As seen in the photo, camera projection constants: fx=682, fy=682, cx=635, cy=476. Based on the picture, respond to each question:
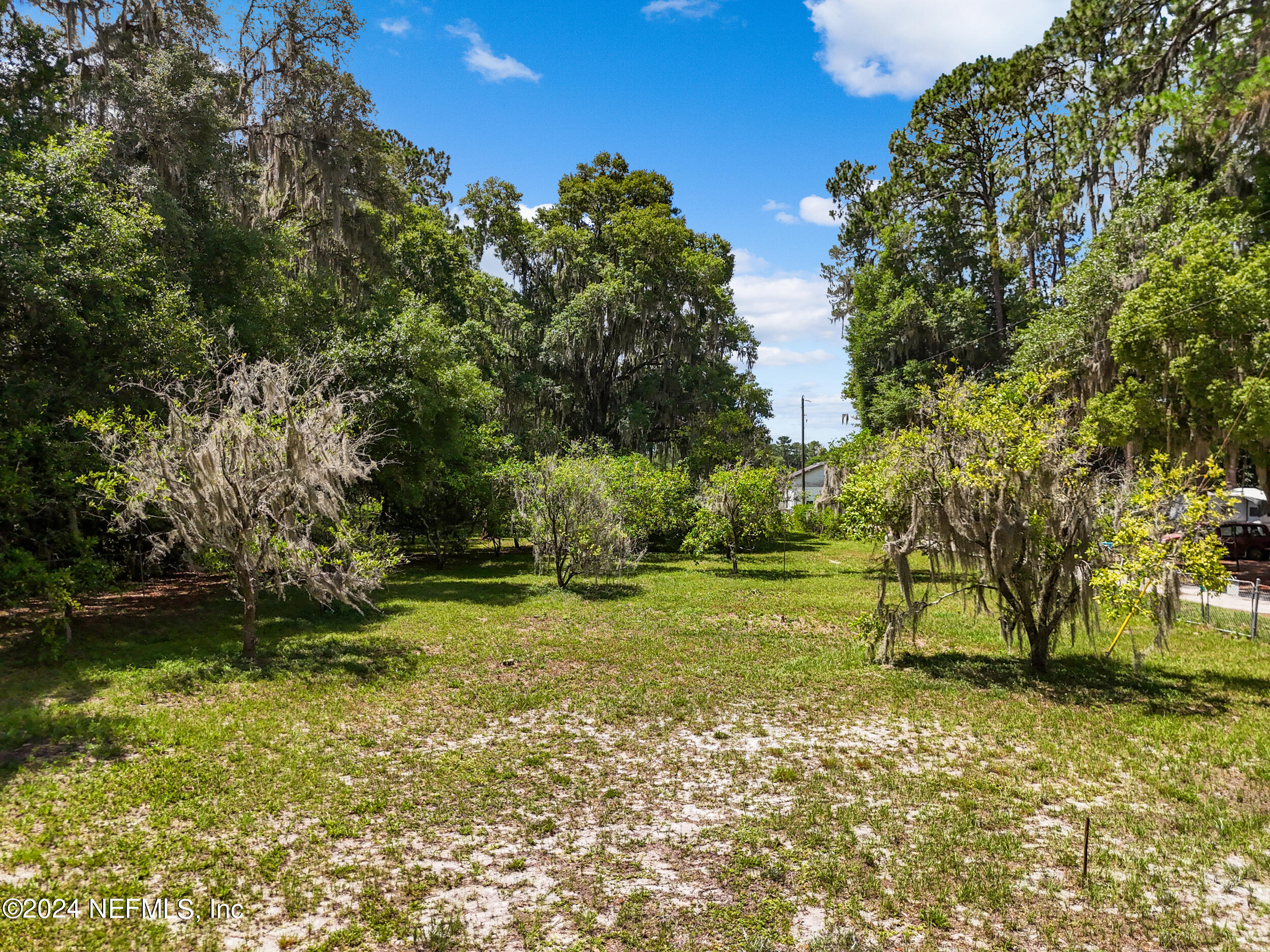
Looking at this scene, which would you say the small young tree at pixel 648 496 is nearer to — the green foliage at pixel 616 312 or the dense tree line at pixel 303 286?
the dense tree line at pixel 303 286

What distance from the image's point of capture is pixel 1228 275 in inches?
656

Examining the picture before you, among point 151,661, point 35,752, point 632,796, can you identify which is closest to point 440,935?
point 632,796

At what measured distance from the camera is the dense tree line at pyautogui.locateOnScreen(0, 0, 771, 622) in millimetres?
11672

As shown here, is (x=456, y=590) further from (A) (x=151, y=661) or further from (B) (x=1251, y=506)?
(B) (x=1251, y=506)

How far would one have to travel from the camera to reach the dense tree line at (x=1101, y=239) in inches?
Answer: 667

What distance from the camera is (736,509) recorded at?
966 inches

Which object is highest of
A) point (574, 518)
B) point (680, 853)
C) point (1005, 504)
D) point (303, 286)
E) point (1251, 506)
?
point (303, 286)

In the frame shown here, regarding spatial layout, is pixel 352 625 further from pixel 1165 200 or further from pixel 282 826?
pixel 1165 200

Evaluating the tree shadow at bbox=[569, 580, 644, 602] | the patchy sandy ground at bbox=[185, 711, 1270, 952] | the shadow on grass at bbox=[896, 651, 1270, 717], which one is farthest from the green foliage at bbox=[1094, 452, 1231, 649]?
the tree shadow at bbox=[569, 580, 644, 602]

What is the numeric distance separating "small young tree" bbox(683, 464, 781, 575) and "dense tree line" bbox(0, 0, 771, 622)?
22.6ft

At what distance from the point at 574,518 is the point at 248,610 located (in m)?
8.92

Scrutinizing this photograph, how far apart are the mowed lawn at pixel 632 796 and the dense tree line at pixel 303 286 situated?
15.0 feet

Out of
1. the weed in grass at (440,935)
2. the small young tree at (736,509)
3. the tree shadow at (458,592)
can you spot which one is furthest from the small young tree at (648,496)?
the weed in grass at (440,935)

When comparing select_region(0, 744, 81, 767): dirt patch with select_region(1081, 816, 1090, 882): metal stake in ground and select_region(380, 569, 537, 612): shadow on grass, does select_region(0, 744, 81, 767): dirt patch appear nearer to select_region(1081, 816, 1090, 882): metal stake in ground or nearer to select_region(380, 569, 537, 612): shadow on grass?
select_region(380, 569, 537, 612): shadow on grass
